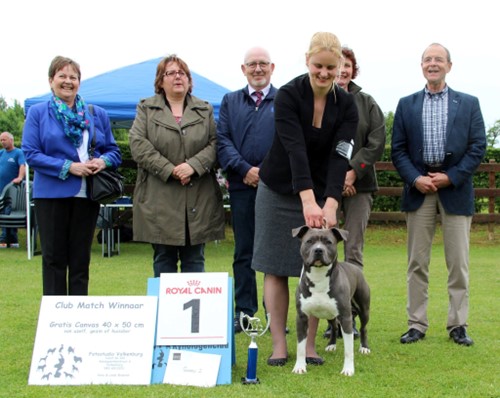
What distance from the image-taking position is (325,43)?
3.94 meters

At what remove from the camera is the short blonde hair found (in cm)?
394

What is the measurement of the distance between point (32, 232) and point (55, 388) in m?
7.25

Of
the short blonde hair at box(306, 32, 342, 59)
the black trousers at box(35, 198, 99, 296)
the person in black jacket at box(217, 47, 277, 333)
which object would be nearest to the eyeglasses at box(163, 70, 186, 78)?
the person in black jacket at box(217, 47, 277, 333)

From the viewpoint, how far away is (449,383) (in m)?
3.93

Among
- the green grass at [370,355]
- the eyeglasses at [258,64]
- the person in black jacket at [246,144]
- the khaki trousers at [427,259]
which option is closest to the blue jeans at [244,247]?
the person in black jacket at [246,144]

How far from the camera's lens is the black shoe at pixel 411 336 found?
197 inches

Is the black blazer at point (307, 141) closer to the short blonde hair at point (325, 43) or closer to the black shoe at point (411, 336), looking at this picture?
the short blonde hair at point (325, 43)

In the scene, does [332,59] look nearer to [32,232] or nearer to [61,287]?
[61,287]

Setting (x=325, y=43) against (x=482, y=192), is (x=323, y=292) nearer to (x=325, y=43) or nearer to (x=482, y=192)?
(x=325, y=43)

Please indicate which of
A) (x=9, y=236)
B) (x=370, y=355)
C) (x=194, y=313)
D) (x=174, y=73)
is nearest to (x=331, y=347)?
(x=370, y=355)

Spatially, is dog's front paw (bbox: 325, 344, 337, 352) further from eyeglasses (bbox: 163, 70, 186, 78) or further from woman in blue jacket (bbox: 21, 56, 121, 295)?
eyeglasses (bbox: 163, 70, 186, 78)

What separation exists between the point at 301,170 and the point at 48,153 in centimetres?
186

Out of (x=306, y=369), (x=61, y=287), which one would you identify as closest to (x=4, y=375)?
(x=61, y=287)

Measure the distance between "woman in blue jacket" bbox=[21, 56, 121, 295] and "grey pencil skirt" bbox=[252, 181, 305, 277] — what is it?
A: 4.09ft
